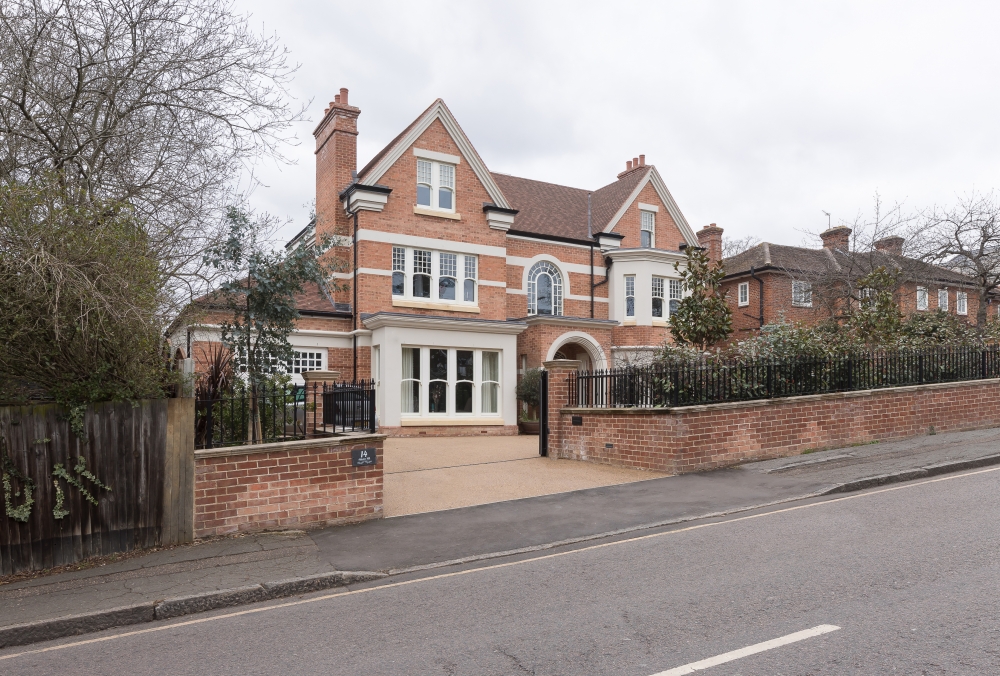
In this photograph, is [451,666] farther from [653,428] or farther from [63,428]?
[653,428]

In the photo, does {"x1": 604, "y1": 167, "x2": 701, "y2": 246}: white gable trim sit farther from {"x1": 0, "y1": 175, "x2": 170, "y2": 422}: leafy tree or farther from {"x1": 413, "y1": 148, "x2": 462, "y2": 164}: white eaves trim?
{"x1": 0, "y1": 175, "x2": 170, "y2": 422}: leafy tree

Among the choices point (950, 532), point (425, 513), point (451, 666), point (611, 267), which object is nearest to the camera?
point (451, 666)

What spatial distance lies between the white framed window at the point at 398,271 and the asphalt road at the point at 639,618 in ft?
49.4

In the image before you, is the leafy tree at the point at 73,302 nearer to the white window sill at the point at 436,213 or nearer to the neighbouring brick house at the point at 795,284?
the white window sill at the point at 436,213

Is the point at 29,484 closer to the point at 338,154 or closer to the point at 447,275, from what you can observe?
the point at 447,275

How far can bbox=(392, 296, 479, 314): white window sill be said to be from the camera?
20875 mm

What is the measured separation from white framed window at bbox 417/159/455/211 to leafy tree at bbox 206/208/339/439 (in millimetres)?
12692

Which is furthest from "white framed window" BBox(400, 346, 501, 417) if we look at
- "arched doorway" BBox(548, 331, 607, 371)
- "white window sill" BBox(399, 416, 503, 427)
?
"arched doorway" BBox(548, 331, 607, 371)

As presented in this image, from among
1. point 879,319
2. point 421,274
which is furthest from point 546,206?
point 879,319

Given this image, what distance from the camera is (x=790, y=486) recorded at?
9.58 metres

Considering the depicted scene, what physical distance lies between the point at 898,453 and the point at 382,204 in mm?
15062

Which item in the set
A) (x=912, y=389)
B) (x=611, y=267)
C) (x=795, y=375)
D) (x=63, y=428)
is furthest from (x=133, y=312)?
(x=611, y=267)

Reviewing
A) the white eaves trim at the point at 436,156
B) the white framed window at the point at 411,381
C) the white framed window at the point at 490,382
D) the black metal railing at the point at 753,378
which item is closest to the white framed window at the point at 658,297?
the white framed window at the point at 490,382

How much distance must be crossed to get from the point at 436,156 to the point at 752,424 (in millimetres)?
13988
